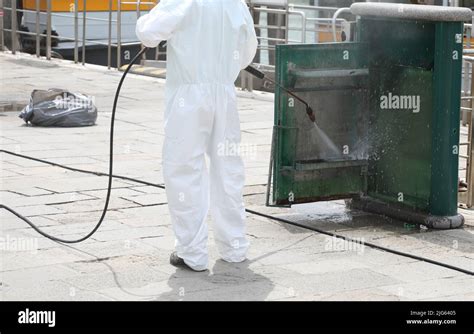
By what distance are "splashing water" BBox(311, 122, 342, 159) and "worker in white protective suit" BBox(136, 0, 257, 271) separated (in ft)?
4.66

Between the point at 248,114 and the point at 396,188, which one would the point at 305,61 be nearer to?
the point at 396,188

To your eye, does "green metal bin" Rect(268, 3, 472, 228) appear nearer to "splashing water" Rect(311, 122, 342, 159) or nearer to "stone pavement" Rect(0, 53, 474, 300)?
"splashing water" Rect(311, 122, 342, 159)

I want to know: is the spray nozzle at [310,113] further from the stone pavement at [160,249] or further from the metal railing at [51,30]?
the metal railing at [51,30]

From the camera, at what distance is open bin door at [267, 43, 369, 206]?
297 inches

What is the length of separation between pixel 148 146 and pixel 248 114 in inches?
99.2

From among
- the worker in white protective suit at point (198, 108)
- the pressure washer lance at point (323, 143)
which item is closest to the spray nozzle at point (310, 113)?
the pressure washer lance at point (323, 143)

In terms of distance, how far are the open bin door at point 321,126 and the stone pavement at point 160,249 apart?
0.27 meters

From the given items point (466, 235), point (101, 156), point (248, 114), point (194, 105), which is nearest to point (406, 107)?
point (466, 235)

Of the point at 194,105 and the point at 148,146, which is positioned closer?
the point at 194,105

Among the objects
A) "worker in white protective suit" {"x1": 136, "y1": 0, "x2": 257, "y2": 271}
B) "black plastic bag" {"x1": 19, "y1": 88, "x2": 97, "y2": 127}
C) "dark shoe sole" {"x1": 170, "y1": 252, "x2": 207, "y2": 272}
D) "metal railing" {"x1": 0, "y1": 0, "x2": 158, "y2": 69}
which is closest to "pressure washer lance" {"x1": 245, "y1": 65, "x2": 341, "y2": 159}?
"worker in white protective suit" {"x1": 136, "y1": 0, "x2": 257, "y2": 271}

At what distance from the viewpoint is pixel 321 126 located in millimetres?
7750

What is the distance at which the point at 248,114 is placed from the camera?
12992 mm

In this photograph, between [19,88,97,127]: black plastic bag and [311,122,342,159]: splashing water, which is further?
[19,88,97,127]: black plastic bag

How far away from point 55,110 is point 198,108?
19.4 feet
